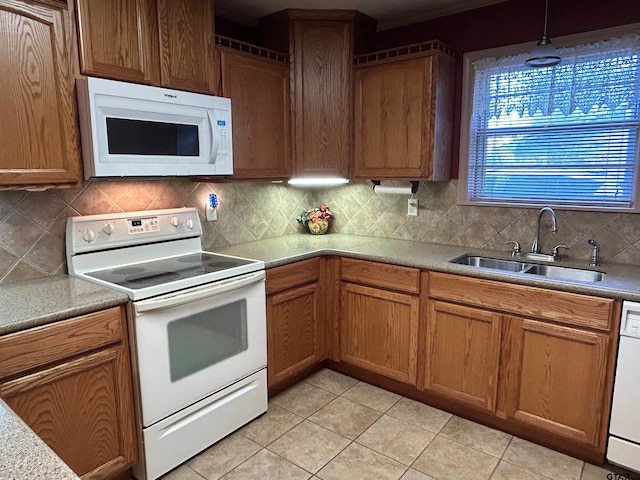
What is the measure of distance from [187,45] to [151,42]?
0.20 meters

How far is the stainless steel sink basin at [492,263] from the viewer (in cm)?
254

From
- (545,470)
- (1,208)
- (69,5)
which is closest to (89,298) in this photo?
(1,208)

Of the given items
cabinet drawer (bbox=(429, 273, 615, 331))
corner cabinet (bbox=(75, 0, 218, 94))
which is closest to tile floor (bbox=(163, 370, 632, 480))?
cabinet drawer (bbox=(429, 273, 615, 331))

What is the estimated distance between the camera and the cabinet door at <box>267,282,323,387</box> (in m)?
2.59

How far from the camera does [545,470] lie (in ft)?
6.76

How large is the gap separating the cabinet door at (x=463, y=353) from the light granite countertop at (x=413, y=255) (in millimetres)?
227

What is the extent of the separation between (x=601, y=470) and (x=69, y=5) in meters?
3.14

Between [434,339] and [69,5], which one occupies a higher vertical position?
[69,5]

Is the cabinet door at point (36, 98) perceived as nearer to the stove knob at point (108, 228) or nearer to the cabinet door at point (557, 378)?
the stove knob at point (108, 228)

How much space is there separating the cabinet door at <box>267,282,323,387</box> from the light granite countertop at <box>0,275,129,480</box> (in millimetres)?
976

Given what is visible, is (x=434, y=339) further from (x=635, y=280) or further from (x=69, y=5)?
(x=69, y=5)

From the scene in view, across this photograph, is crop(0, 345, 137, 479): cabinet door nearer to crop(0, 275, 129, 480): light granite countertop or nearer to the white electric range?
the white electric range

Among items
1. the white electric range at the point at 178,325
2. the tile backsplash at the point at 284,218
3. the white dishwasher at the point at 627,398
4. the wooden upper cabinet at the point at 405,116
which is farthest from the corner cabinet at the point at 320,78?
the white dishwasher at the point at 627,398

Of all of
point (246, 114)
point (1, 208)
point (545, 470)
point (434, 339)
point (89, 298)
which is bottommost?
point (545, 470)
